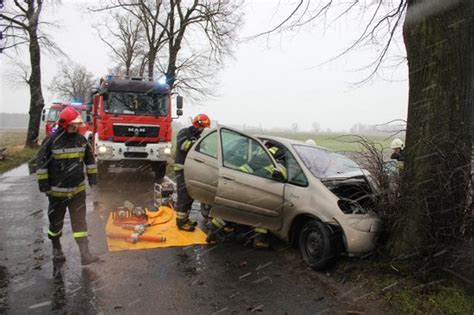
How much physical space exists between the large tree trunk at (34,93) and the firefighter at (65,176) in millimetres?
21601

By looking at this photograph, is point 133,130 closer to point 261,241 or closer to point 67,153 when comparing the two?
point 67,153

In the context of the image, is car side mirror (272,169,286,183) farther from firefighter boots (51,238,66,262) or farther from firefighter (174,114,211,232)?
firefighter boots (51,238,66,262)

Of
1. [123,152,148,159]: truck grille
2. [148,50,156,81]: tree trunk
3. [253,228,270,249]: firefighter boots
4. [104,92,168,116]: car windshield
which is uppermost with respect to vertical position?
[148,50,156,81]: tree trunk

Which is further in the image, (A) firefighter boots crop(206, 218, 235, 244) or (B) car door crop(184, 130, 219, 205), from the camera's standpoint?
(A) firefighter boots crop(206, 218, 235, 244)

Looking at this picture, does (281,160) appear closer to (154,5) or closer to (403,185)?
(403,185)

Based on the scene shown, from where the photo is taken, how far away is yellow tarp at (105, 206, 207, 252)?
6191 millimetres

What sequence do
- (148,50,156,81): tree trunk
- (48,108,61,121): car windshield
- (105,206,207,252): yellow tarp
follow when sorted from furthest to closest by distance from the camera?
(48,108,61,121): car windshield → (148,50,156,81): tree trunk → (105,206,207,252): yellow tarp

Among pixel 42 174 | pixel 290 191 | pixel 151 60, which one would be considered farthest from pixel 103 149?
pixel 151 60

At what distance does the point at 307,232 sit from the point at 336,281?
2.40 feet

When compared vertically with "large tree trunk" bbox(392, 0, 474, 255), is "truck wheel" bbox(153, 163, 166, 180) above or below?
below

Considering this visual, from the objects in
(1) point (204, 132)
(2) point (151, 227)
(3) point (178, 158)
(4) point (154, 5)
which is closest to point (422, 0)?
(1) point (204, 132)

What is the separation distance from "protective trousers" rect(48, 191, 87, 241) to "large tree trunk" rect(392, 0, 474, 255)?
147 inches

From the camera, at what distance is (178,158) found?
736cm

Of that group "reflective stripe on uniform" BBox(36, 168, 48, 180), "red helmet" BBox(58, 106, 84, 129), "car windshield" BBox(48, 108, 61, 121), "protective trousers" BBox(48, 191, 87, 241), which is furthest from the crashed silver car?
"car windshield" BBox(48, 108, 61, 121)
